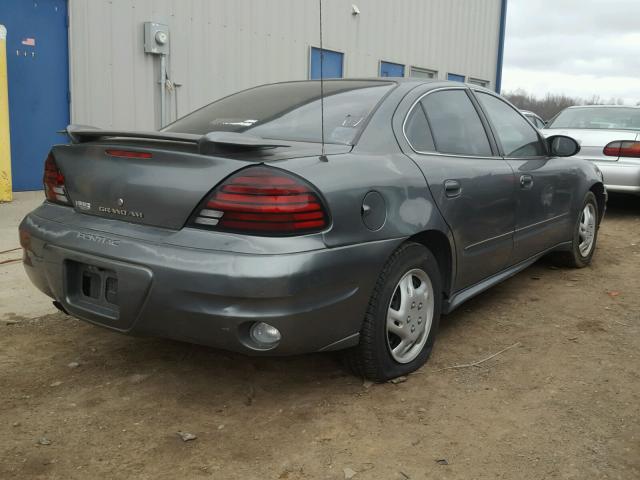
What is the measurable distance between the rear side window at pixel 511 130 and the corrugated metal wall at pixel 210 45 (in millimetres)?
5832

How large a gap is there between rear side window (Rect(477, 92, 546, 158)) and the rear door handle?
0.85 meters

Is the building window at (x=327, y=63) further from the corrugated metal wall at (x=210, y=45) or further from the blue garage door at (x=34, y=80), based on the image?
the blue garage door at (x=34, y=80)

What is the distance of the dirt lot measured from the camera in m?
2.27

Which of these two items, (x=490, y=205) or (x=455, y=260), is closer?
(x=455, y=260)

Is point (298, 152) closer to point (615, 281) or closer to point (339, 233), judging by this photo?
point (339, 233)

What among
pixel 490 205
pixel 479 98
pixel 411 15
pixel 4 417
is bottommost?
pixel 4 417

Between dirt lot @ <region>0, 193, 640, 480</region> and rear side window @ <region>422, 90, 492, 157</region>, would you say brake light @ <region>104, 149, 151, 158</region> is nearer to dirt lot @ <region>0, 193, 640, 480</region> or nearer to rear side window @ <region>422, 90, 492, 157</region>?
dirt lot @ <region>0, 193, 640, 480</region>

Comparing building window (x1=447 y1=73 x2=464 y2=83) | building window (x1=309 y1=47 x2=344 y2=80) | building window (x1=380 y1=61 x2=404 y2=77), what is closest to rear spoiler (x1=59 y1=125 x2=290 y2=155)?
building window (x1=309 y1=47 x2=344 y2=80)

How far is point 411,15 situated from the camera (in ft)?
45.5

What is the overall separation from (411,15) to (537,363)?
A: 12.1m

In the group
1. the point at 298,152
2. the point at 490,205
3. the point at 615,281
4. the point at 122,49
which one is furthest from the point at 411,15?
the point at 298,152

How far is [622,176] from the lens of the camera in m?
7.12

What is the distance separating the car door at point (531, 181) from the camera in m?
3.89

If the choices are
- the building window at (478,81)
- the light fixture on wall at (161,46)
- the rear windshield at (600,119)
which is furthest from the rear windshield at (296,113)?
the building window at (478,81)
